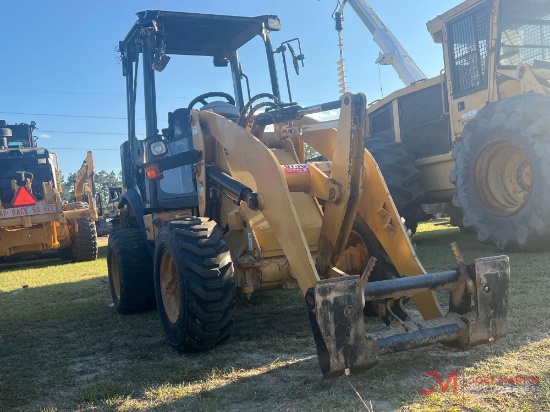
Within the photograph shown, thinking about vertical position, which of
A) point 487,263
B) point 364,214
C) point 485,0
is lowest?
point 487,263

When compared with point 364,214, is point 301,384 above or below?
below

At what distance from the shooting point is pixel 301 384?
307cm

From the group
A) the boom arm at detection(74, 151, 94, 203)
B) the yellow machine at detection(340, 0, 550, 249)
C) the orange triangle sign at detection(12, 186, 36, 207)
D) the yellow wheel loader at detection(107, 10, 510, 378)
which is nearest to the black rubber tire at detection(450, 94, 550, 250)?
the yellow machine at detection(340, 0, 550, 249)

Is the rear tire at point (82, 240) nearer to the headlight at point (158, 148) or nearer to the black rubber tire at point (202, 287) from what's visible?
the headlight at point (158, 148)

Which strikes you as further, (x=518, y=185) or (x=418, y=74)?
(x=418, y=74)

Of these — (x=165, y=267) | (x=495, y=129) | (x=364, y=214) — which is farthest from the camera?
(x=495, y=129)

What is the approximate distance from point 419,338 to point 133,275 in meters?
3.37

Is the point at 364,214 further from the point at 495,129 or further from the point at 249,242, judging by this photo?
the point at 495,129

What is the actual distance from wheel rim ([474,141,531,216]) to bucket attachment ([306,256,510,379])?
147 inches

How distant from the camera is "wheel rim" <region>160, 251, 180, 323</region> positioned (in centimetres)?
432

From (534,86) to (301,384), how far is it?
18.2ft

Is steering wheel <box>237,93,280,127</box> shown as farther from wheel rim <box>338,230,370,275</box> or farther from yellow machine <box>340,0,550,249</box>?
yellow machine <box>340,0,550,249</box>

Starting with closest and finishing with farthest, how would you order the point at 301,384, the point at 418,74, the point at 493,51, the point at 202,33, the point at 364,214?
1. the point at 301,384
2. the point at 364,214
3. the point at 202,33
4. the point at 493,51
5. the point at 418,74

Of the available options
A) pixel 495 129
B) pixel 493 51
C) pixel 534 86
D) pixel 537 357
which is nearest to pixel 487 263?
pixel 537 357
